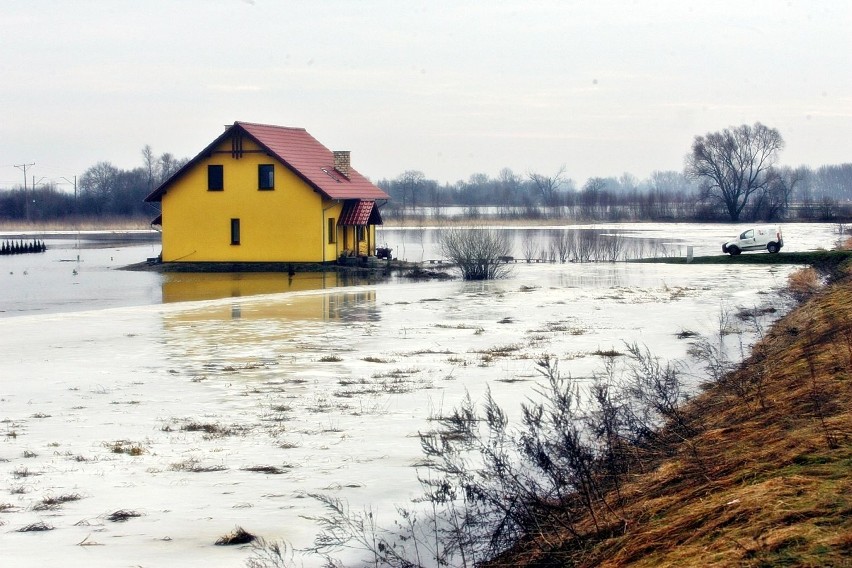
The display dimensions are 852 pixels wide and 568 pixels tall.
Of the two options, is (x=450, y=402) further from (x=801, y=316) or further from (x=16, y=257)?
(x=16, y=257)

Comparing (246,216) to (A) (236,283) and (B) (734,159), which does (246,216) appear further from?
(B) (734,159)

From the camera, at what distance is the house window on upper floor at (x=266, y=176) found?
47.1 m

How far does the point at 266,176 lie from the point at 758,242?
25.4m

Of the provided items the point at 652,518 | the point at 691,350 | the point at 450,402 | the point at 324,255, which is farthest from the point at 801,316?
the point at 324,255

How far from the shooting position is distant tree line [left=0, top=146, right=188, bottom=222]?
122794 mm

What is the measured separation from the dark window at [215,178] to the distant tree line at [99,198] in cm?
6855

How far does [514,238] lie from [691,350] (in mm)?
60345

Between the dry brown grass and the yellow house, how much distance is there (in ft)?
122

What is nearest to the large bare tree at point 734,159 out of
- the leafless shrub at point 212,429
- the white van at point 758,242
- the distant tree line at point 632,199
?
the distant tree line at point 632,199

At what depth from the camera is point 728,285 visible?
3447 cm

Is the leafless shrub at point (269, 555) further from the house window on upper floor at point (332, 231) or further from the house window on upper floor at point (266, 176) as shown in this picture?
the house window on upper floor at point (266, 176)

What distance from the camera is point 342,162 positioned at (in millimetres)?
51688

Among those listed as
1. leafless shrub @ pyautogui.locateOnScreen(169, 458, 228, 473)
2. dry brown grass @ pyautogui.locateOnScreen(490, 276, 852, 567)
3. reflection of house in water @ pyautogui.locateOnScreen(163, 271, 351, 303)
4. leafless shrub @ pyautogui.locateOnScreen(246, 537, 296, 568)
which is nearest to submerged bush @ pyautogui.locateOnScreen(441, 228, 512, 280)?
reflection of house in water @ pyautogui.locateOnScreen(163, 271, 351, 303)

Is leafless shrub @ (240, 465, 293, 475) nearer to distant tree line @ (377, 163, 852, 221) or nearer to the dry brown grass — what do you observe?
the dry brown grass
